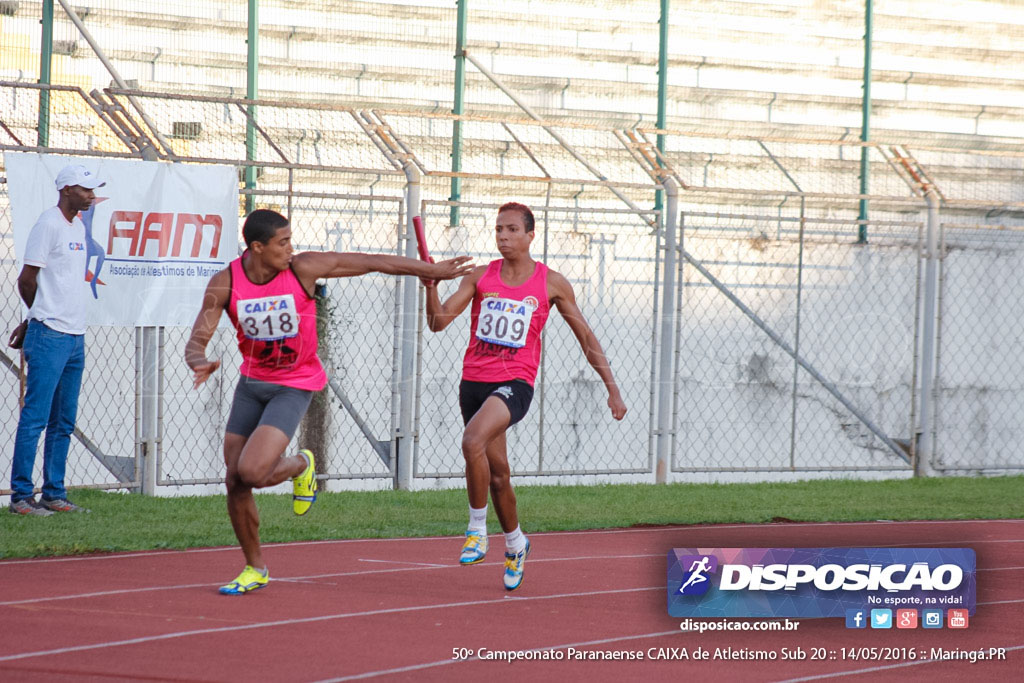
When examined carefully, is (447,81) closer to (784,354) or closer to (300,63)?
(300,63)

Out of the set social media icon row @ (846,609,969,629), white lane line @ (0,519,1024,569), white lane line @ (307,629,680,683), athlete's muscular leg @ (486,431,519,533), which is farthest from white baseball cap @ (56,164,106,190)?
social media icon row @ (846,609,969,629)

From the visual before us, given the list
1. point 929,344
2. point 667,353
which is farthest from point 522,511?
point 929,344

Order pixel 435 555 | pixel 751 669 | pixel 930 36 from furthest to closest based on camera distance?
pixel 930 36 < pixel 435 555 < pixel 751 669

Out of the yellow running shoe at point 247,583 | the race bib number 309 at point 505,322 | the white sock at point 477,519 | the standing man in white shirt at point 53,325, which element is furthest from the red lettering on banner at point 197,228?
the yellow running shoe at point 247,583

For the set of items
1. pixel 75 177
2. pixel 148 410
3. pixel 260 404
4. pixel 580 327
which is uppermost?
pixel 75 177

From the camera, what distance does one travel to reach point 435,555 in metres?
8.68

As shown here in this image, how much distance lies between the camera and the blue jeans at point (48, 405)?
30.2ft

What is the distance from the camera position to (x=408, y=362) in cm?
1194

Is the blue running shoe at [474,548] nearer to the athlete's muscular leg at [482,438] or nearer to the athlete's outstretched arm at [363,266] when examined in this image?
the athlete's muscular leg at [482,438]

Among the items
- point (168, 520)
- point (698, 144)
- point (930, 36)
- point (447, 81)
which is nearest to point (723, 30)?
point (698, 144)

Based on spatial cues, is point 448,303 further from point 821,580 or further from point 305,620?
point 821,580

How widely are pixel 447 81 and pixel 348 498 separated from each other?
5.10 m

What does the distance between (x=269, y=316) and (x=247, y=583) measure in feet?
4.42

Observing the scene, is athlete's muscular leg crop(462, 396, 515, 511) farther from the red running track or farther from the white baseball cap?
the white baseball cap
